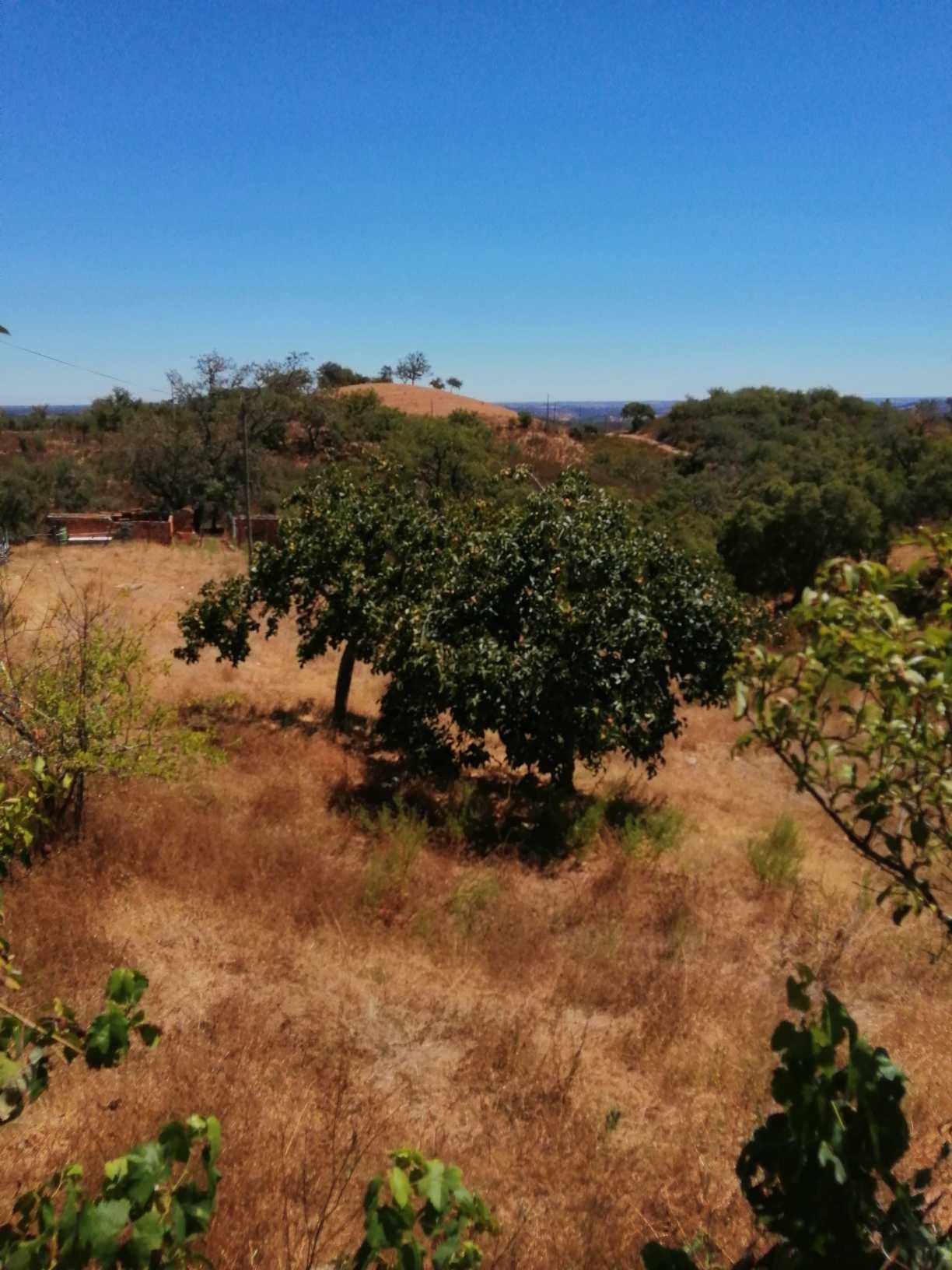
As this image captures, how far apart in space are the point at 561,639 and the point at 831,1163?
619 cm

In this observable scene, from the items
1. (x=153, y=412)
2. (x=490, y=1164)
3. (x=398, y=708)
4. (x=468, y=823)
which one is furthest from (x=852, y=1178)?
(x=153, y=412)

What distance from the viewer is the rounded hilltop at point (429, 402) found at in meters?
57.1

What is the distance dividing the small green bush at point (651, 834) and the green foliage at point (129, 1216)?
6.78 m

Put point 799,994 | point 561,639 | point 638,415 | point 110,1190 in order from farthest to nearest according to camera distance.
A: point 638,415 < point 561,639 < point 799,994 < point 110,1190

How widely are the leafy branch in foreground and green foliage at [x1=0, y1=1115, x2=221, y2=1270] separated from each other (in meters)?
1.51

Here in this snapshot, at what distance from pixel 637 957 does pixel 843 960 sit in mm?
1674

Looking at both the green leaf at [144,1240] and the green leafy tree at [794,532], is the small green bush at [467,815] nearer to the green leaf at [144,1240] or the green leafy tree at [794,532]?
the green leaf at [144,1240]

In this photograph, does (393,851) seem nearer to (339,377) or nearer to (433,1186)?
(433,1186)

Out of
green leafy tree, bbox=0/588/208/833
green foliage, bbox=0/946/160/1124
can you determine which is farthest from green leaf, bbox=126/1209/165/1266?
green leafy tree, bbox=0/588/208/833

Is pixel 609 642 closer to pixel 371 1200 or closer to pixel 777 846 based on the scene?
pixel 777 846

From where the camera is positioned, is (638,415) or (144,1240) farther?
(638,415)

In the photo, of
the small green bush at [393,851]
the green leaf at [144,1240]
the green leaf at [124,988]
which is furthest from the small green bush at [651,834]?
the green leaf at [144,1240]

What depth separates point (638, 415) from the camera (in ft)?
221

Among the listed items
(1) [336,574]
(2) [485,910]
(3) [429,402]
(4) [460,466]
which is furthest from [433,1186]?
(3) [429,402]
